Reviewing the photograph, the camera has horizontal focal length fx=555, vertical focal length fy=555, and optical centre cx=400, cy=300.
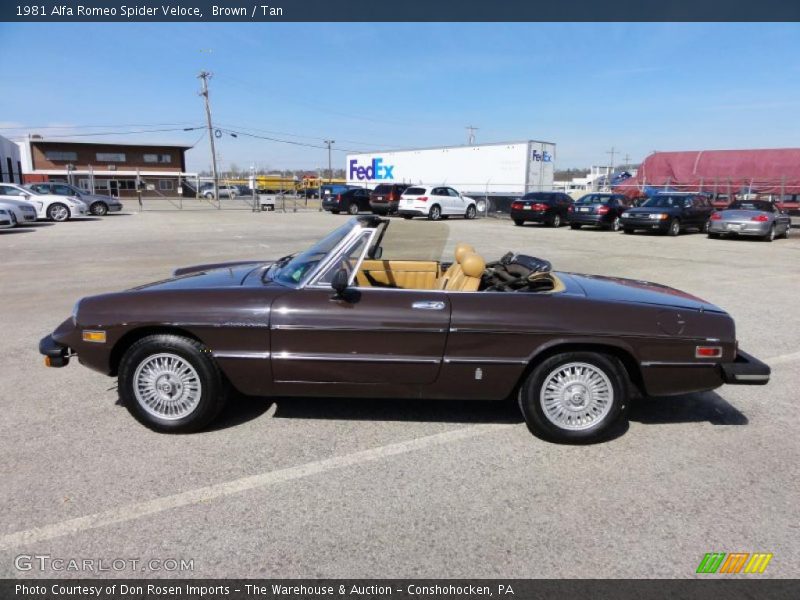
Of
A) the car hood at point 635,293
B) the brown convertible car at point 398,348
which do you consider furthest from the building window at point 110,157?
the car hood at point 635,293

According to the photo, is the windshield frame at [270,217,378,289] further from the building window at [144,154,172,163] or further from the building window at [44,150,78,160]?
the building window at [44,150,78,160]

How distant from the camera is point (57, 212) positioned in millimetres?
21078

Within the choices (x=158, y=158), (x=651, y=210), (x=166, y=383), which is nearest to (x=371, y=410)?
(x=166, y=383)

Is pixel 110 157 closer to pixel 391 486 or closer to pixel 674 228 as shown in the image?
pixel 674 228

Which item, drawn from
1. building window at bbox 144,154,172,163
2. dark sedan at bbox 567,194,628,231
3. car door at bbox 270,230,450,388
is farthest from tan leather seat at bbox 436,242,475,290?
building window at bbox 144,154,172,163

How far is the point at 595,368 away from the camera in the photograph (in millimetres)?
3438

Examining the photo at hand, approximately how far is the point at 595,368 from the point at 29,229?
1945cm

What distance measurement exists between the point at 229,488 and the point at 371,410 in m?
1.26

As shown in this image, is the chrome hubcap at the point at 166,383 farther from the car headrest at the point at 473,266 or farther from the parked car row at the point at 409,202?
the parked car row at the point at 409,202

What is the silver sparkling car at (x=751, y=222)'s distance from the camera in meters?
17.5

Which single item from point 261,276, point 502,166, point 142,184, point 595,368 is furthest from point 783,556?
point 142,184

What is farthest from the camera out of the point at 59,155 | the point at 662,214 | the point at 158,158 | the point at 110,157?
the point at 158,158

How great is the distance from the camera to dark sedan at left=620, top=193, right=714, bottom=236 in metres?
18.7

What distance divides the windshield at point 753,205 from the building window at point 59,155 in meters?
59.1
